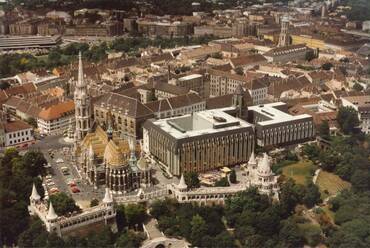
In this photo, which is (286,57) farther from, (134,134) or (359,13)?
(134,134)

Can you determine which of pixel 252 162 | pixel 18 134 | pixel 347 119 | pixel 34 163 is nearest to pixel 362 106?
pixel 347 119

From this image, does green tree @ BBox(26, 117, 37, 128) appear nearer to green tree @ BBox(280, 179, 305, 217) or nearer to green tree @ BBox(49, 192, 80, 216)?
green tree @ BBox(49, 192, 80, 216)

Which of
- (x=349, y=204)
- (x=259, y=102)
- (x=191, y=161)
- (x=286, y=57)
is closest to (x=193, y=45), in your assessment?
(x=286, y=57)

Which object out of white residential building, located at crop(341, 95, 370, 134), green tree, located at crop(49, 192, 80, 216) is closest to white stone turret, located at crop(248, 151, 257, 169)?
green tree, located at crop(49, 192, 80, 216)

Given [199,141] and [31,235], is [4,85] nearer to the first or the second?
[199,141]

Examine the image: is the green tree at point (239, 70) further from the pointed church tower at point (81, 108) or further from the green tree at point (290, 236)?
the green tree at point (290, 236)

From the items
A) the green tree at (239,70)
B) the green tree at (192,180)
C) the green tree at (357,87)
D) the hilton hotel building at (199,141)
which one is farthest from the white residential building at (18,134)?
the green tree at (357,87)

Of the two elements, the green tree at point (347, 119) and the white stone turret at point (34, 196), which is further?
the green tree at point (347, 119)
